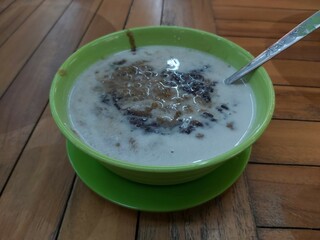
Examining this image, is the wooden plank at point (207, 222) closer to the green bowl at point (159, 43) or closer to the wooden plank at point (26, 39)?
the green bowl at point (159, 43)

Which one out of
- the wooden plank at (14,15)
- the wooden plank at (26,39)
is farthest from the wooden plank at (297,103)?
the wooden plank at (14,15)

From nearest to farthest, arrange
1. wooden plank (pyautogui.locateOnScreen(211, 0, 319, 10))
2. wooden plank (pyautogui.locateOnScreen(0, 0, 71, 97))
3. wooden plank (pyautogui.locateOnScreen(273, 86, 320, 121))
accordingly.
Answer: wooden plank (pyautogui.locateOnScreen(273, 86, 320, 121)), wooden plank (pyautogui.locateOnScreen(0, 0, 71, 97)), wooden plank (pyautogui.locateOnScreen(211, 0, 319, 10))

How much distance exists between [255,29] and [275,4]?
0.22 meters

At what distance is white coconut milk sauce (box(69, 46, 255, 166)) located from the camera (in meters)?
0.57

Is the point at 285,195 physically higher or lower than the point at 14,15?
lower

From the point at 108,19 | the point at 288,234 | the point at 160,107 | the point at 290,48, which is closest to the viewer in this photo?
the point at 288,234

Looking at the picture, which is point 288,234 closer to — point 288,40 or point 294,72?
point 288,40

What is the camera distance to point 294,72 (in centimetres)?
86

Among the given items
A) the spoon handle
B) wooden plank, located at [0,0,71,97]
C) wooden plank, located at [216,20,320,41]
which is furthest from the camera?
wooden plank, located at [216,20,320,41]

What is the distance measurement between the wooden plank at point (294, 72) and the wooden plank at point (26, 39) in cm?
66

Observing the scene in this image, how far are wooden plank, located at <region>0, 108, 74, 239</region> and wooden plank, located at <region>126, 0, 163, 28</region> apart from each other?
1.71 ft

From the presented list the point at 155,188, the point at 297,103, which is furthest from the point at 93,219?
the point at 297,103

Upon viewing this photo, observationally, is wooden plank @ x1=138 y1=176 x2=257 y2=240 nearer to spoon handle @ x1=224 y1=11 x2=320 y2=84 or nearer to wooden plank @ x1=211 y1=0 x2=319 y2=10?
spoon handle @ x1=224 y1=11 x2=320 y2=84

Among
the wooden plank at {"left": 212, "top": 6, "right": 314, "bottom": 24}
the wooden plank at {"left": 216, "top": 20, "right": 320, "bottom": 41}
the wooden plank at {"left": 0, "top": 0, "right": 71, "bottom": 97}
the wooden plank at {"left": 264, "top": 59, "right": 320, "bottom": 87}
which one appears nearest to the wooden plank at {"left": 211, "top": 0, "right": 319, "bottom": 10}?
the wooden plank at {"left": 212, "top": 6, "right": 314, "bottom": 24}
